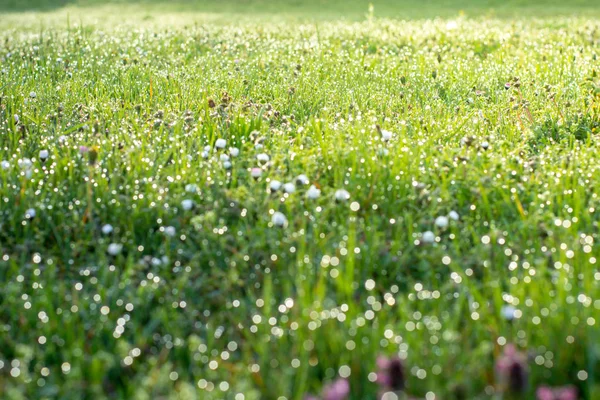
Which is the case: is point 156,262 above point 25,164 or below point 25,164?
below

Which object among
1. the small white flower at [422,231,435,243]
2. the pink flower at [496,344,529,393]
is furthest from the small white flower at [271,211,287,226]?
the pink flower at [496,344,529,393]

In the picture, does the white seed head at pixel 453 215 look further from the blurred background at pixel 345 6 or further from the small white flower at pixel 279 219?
the blurred background at pixel 345 6

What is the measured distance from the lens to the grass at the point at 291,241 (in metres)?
2.38

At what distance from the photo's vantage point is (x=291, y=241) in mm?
3154

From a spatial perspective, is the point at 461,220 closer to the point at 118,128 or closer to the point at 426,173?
the point at 426,173

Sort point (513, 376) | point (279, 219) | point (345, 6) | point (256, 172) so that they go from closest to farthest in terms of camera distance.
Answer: point (513, 376) < point (279, 219) < point (256, 172) < point (345, 6)

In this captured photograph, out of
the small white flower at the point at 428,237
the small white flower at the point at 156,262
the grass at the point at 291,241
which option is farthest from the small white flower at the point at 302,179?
the small white flower at the point at 156,262

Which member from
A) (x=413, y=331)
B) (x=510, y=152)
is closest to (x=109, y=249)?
(x=413, y=331)

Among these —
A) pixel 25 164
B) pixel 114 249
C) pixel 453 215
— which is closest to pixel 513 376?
pixel 453 215

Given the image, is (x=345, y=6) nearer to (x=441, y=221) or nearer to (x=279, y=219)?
(x=441, y=221)

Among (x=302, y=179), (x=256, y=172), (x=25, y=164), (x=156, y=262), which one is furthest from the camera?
(x=25, y=164)

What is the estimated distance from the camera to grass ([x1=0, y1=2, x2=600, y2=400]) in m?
2.38

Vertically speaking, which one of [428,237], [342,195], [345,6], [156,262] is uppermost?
[345,6]

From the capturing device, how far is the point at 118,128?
4578 millimetres
